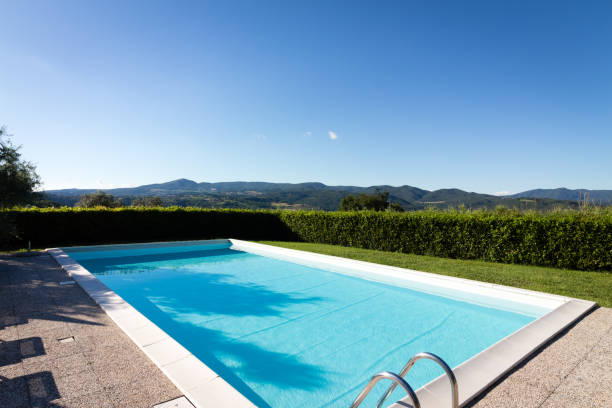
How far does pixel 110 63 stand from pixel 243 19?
17.8ft

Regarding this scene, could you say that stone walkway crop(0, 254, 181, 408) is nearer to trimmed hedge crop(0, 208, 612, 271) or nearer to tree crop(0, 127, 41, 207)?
tree crop(0, 127, 41, 207)

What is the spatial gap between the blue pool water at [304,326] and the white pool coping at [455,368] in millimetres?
397

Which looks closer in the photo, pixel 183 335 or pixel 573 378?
pixel 573 378

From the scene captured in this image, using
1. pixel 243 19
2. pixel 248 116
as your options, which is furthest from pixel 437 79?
pixel 248 116

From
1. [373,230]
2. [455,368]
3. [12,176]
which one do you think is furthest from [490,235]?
[12,176]

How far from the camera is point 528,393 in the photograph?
2568 millimetres

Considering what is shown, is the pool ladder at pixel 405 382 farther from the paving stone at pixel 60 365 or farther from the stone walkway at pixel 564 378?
the paving stone at pixel 60 365

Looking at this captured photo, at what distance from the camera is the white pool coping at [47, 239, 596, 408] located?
2434 millimetres

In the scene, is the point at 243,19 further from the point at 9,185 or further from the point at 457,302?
the point at 457,302

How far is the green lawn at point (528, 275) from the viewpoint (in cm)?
577

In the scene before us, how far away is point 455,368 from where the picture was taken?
2859 millimetres

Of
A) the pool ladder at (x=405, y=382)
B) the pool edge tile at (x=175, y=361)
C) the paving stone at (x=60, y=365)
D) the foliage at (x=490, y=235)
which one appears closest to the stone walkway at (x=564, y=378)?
the pool ladder at (x=405, y=382)

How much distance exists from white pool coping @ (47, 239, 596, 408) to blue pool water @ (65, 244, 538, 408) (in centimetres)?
40

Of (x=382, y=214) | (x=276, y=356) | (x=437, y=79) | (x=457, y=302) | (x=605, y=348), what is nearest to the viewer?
(x=605, y=348)
